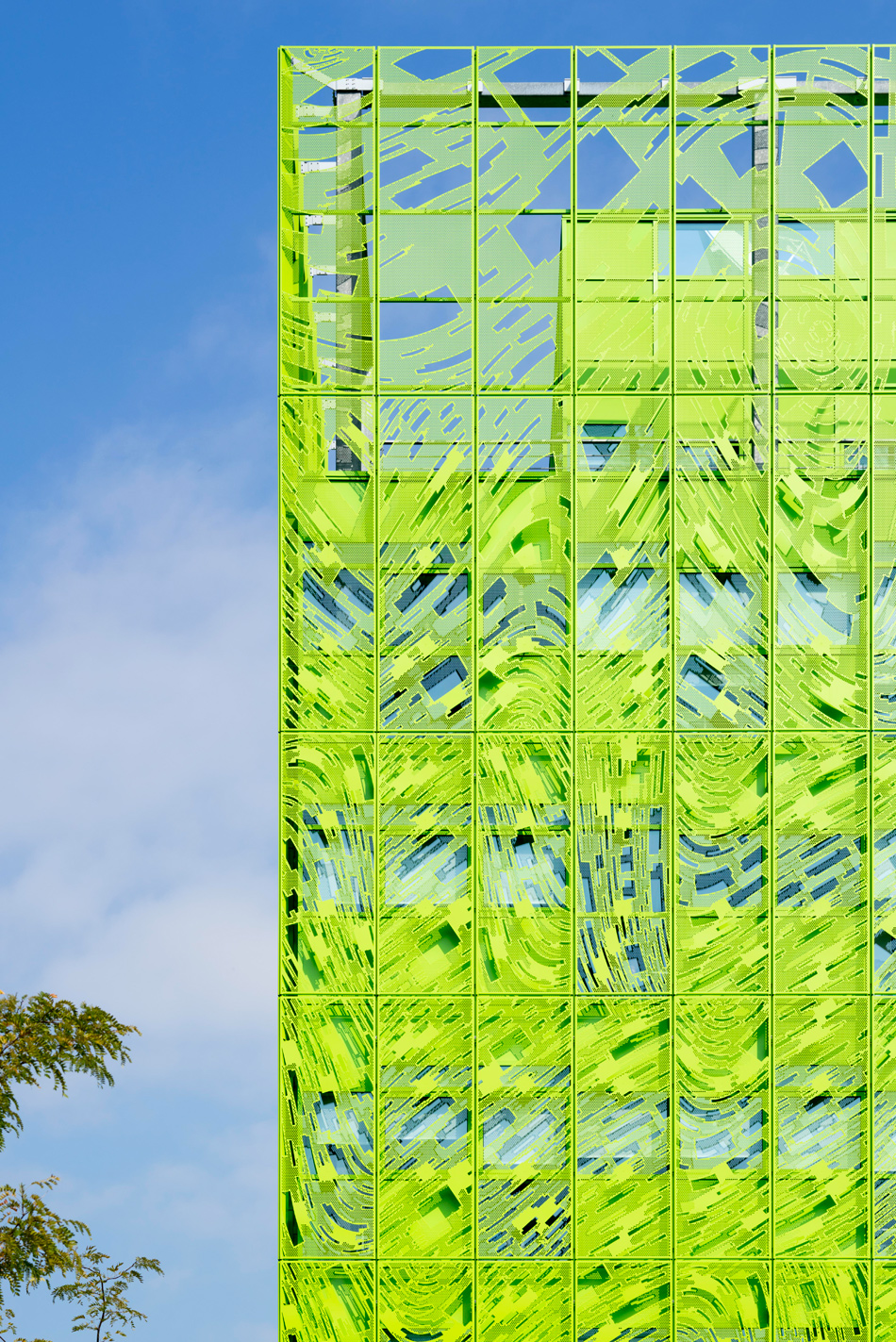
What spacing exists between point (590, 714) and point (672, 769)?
99 centimetres

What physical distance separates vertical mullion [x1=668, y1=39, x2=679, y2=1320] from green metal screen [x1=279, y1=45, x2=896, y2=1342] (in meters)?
0.04

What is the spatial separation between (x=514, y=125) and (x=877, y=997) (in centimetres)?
971

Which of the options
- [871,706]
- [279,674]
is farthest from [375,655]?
[871,706]

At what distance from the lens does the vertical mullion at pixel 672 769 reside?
11.7 m

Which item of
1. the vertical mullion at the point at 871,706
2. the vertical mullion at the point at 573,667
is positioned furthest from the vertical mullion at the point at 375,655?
the vertical mullion at the point at 871,706

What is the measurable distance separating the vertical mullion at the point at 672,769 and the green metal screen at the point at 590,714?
4cm

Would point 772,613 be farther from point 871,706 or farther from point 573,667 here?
point 573,667

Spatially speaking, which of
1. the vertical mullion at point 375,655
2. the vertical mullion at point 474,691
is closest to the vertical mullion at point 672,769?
the vertical mullion at point 474,691

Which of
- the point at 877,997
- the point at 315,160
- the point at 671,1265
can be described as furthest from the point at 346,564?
the point at 671,1265

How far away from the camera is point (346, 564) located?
12.1m

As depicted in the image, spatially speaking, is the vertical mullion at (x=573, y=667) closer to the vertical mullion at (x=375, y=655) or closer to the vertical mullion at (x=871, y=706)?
the vertical mullion at (x=375, y=655)

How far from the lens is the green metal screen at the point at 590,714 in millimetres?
11727

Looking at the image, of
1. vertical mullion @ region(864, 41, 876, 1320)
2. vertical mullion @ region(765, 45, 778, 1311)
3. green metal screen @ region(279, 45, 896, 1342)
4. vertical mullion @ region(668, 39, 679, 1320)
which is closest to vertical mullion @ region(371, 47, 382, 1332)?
green metal screen @ region(279, 45, 896, 1342)

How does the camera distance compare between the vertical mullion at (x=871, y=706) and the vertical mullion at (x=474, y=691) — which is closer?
the vertical mullion at (x=474, y=691)
